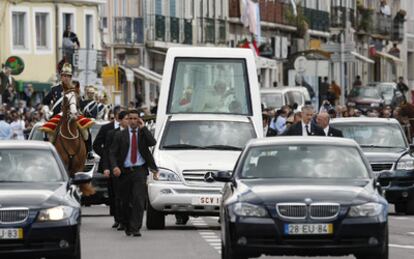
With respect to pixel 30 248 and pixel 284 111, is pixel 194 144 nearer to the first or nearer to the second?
pixel 30 248

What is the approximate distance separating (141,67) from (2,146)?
50.5 meters

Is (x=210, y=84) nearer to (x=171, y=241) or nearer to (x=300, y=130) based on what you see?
(x=300, y=130)

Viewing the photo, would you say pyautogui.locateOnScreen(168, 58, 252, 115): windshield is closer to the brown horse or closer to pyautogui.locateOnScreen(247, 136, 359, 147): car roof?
the brown horse

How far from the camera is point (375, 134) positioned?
114 ft

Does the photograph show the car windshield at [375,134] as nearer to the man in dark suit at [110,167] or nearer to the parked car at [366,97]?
the man in dark suit at [110,167]

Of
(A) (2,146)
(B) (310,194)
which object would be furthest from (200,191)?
(B) (310,194)

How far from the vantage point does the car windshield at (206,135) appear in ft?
98.3

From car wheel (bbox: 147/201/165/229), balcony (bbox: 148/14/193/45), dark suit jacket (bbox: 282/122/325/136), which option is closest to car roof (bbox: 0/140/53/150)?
car wheel (bbox: 147/201/165/229)

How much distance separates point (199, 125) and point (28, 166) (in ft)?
29.7

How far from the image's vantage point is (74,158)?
97.3 feet

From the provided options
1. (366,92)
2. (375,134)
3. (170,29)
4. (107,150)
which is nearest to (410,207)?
(375,134)

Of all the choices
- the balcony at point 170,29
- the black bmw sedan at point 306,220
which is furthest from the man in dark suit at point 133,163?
the balcony at point 170,29

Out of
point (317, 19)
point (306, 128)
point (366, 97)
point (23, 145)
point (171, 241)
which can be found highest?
point (317, 19)

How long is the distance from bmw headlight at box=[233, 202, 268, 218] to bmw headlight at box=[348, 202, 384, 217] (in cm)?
86
